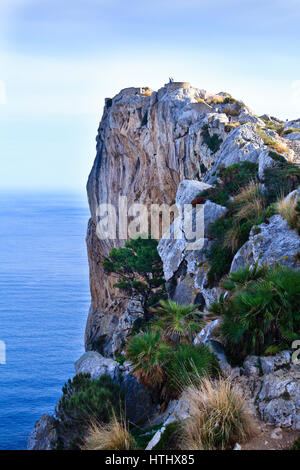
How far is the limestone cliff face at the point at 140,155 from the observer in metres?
34.7

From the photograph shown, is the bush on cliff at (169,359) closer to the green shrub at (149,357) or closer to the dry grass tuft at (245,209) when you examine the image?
the green shrub at (149,357)

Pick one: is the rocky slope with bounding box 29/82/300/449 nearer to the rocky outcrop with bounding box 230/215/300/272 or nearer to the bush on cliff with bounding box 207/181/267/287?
the rocky outcrop with bounding box 230/215/300/272

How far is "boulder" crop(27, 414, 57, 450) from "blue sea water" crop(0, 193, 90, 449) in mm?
27322

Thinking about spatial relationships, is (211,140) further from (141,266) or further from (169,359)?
(169,359)

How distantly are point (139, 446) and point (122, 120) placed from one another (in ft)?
137

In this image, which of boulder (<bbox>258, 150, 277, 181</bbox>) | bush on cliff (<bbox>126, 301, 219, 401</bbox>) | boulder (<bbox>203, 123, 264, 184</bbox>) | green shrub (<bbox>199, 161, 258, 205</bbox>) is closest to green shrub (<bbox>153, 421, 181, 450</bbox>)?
bush on cliff (<bbox>126, 301, 219, 401</bbox>)

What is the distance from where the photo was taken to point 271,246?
10562 millimetres

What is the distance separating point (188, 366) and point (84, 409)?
202 cm

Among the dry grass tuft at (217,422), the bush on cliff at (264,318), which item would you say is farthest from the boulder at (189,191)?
the dry grass tuft at (217,422)

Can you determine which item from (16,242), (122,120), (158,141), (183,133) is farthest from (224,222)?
(16,242)

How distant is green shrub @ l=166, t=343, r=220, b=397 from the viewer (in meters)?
7.30

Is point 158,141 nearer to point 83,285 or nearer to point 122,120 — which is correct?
point 122,120

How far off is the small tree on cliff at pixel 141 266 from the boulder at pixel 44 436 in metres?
13.8

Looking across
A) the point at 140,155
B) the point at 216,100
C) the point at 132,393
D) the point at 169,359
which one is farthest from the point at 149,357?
the point at 140,155
